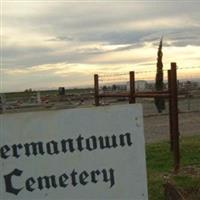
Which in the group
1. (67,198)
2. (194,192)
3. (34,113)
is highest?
(34,113)

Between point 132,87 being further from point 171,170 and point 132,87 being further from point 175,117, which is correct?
point 171,170

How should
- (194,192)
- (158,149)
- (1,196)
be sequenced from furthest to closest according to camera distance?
(158,149)
(194,192)
(1,196)

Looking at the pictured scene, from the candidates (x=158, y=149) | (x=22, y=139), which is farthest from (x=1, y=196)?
(x=158, y=149)

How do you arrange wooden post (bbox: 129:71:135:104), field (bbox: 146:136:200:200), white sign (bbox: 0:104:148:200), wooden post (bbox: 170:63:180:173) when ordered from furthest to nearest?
wooden post (bbox: 129:71:135:104) → wooden post (bbox: 170:63:180:173) → field (bbox: 146:136:200:200) → white sign (bbox: 0:104:148:200)

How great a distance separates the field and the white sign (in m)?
2.86

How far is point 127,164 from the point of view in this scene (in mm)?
4230

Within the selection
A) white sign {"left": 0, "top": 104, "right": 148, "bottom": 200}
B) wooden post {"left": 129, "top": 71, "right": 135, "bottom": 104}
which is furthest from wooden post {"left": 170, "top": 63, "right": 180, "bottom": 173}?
white sign {"left": 0, "top": 104, "right": 148, "bottom": 200}

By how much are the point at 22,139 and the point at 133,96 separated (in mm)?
6080

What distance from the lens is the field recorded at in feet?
24.2

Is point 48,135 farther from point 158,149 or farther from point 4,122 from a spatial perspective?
point 158,149

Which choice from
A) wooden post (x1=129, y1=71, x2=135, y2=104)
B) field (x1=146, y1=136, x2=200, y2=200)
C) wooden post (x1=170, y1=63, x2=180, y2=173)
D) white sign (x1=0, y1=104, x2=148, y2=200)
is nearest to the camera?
white sign (x1=0, y1=104, x2=148, y2=200)

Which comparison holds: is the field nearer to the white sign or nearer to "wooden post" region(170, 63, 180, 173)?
"wooden post" region(170, 63, 180, 173)

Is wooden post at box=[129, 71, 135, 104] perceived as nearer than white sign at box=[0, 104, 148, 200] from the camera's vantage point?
No

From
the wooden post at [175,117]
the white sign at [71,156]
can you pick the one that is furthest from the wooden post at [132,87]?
the white sign at [71,156]
